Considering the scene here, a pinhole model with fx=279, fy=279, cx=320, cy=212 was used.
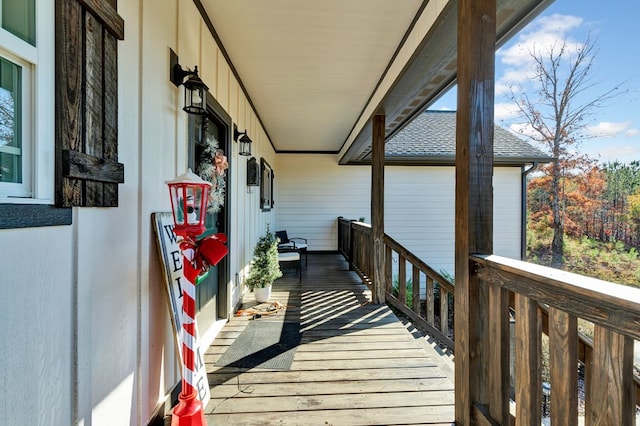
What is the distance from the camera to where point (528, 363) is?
118 cm

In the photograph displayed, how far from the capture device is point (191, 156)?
2.05 meters

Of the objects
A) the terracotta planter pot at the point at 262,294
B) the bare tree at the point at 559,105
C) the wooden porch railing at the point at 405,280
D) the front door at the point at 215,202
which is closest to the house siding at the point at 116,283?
the front door at the point at 215,202

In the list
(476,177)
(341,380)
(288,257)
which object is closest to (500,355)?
(476,177)

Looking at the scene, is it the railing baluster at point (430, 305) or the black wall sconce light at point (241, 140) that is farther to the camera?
the black wall sconce light at point (241, 140)

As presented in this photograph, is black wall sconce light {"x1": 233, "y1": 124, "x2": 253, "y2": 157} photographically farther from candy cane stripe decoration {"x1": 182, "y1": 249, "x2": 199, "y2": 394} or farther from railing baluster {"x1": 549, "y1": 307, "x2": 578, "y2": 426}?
railing baluster {"x1": 549, "y1": 307, "x2": 578, "y2": 426}

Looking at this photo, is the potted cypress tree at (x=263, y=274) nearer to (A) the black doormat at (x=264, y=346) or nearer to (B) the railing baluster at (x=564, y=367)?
(A) the black doormat at (x=264, y=346)

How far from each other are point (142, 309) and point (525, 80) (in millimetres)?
10629

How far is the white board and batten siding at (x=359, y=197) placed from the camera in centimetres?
775

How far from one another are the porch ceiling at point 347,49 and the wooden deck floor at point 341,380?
2.50 m

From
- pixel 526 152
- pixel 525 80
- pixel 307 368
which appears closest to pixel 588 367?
pixel 307 368

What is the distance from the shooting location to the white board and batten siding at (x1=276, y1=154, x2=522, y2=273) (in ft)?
25.4

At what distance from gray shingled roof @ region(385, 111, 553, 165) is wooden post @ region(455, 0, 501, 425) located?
17.1ft

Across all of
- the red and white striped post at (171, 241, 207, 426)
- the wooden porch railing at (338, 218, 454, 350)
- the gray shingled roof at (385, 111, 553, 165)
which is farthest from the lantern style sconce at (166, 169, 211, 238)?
the gray shingled roof at (385, 111, 553, 165)

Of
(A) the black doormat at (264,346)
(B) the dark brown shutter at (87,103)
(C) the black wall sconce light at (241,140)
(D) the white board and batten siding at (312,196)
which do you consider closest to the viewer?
(B) the dark brown shutter at (87,103)
